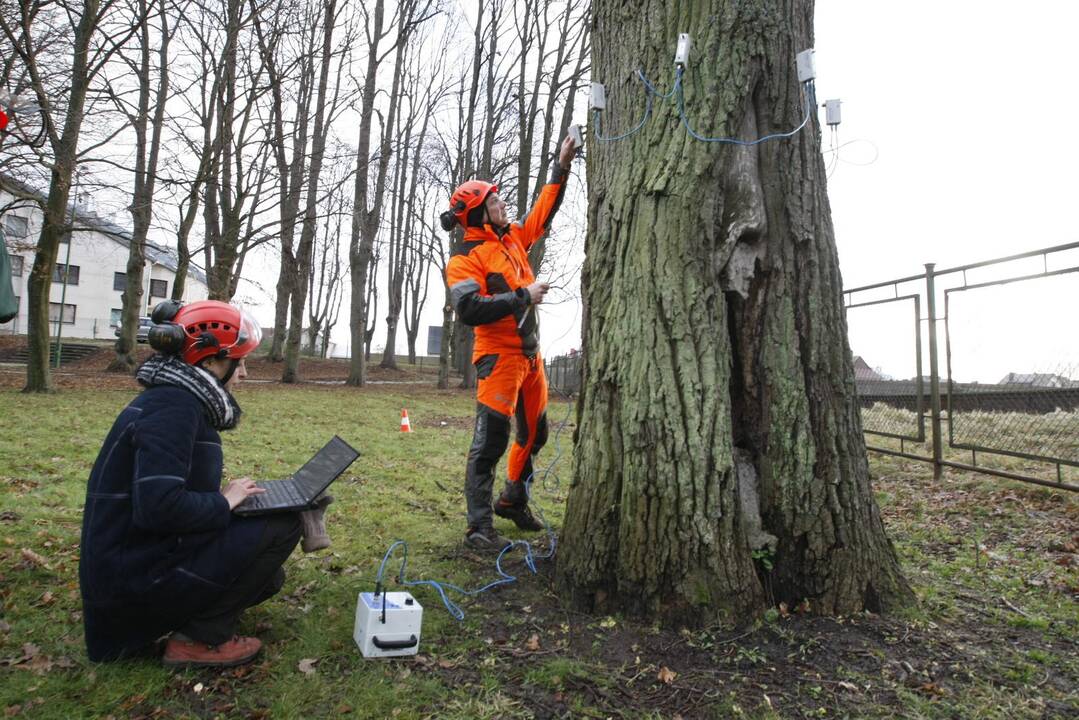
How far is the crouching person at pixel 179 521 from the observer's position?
2.44 metres

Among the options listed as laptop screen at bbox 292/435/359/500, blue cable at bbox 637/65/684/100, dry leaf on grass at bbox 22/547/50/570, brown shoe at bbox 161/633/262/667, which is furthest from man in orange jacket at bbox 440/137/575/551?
dry leaf on grass at bbox 22/547/50/570

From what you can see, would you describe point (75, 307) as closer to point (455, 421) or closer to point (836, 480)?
point (455, 421)

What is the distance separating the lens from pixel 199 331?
261 centimetres

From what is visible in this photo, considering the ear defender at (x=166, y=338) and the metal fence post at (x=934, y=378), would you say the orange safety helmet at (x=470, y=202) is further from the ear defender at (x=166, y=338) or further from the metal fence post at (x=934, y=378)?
the metal fence post at (x=934, y=378)

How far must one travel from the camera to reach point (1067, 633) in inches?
115

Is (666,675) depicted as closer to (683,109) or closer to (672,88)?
(683,109)

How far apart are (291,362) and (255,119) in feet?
21.9

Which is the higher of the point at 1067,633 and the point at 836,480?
the point at 836,480

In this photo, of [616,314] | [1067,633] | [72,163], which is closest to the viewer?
[1067,633]

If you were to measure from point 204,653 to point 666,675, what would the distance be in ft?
5.71

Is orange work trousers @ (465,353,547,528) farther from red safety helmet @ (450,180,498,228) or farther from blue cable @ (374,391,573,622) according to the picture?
red safety helmet @ (450,180,498,228)

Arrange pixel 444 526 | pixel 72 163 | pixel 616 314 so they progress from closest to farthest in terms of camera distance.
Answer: pixel 616 314, pixel 444 526, pixel 72 163

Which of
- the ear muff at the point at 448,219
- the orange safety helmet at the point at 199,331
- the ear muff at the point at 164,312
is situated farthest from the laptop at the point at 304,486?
the ear muff at the point at 448,219

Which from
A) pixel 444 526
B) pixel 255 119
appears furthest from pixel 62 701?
pixel 255 119
